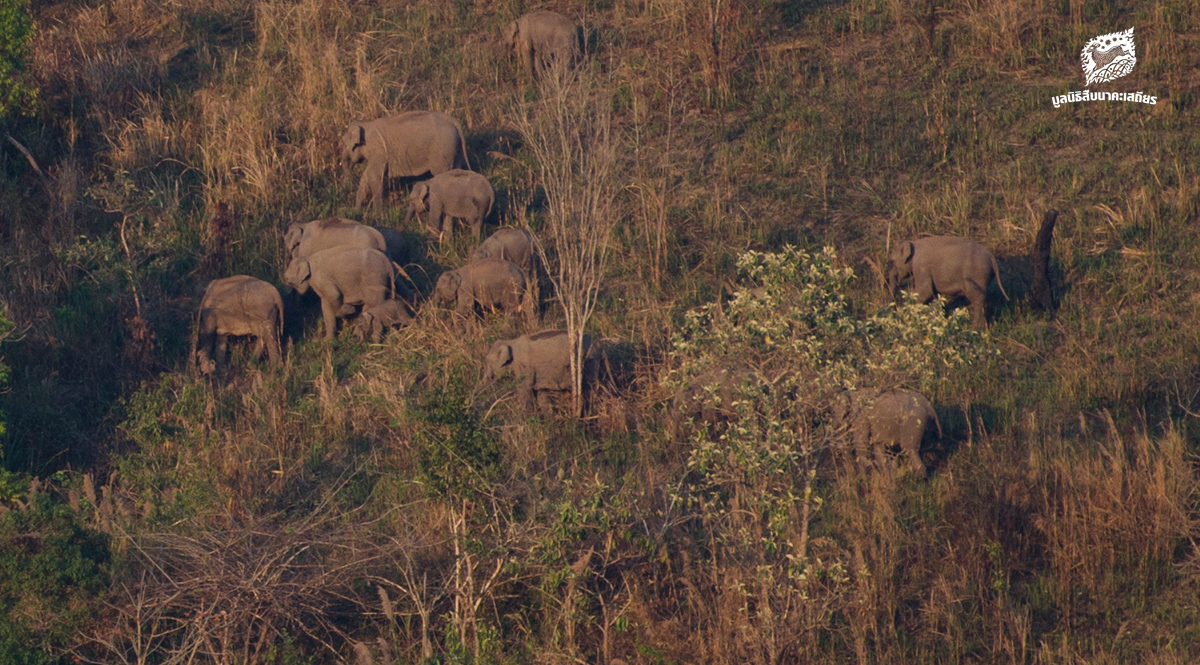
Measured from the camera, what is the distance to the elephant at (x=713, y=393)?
8.34 metres

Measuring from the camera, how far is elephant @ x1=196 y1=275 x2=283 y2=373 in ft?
40.6

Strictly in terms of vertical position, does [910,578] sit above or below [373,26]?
below

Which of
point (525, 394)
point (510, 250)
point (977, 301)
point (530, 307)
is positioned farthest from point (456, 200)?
point (977, 301)

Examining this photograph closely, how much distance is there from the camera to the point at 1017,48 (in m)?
16.9

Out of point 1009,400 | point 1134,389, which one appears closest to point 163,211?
point 1009,400

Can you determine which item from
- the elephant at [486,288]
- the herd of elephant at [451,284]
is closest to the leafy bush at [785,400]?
the herd of elephant at [451,284]

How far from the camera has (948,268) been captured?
1207cm

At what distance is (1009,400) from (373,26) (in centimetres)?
1180

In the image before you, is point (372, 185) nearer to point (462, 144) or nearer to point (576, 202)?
point (462, 144)

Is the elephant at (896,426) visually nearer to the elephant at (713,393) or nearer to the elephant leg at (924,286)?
the elephant at (713,393)

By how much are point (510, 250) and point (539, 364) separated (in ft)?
7.19

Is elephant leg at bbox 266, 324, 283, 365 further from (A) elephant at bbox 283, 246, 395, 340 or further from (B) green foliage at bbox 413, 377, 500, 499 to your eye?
(B) green foliage at bbox 413, 377, 500, 499

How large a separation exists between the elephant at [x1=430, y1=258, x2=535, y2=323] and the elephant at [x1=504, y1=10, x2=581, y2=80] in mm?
5546

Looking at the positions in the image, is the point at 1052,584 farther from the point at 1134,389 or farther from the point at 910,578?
the point at 1134,389
